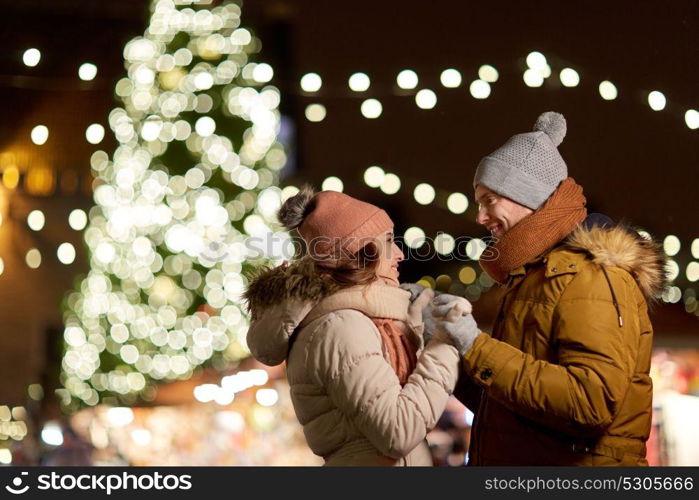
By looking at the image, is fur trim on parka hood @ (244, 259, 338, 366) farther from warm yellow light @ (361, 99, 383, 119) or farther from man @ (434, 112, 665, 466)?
warm yellow light @ (361, 99, 383, 119)

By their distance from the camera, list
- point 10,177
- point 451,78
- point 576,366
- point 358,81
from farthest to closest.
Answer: point 10,177 < point 358,81 < point 451,78 < point 576,366

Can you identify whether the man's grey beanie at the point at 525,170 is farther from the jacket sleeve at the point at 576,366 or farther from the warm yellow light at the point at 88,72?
the warm yellow light at the point at 88,72

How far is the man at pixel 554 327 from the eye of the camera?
3.20m

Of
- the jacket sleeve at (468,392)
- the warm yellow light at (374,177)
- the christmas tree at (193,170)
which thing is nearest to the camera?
the jacket sleeve at (468,392)

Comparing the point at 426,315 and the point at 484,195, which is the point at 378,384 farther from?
the point at 484,195

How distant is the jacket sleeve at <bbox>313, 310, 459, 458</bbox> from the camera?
320 centimetres

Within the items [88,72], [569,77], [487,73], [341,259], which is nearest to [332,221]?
[341,259]

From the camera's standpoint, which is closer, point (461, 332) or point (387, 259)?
point (461, 332)

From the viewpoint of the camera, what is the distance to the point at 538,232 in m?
3.45

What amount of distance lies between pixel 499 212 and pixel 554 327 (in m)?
0.48

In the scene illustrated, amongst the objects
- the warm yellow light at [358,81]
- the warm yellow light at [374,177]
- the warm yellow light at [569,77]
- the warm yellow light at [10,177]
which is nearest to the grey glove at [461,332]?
the warm yellow light at [569,77]

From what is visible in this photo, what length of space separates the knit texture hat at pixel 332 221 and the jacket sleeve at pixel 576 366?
0.55m

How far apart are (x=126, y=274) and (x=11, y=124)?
4859 millimetres
